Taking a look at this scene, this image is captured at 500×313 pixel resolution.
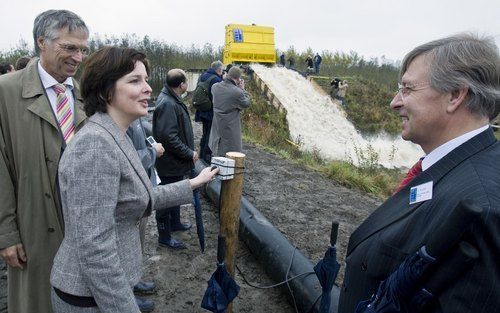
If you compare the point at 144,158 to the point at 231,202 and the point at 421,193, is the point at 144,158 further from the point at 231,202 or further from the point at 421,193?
the point at 421,193

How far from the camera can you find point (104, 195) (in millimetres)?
1365

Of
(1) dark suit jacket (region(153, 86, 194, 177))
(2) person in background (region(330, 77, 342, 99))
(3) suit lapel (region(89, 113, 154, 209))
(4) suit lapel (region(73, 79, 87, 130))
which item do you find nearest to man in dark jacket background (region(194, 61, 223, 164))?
(1) dark suit jacket (region(153, 86, 194, 177))

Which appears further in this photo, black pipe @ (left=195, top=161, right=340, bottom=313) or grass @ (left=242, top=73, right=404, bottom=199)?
grass @ (left=242, top=73, right=404, bottom=199)

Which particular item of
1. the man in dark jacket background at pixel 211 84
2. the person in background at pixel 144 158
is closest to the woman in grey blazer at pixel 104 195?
the person in background at pixel 144 158

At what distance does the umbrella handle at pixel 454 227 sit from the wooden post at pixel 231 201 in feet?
4.66

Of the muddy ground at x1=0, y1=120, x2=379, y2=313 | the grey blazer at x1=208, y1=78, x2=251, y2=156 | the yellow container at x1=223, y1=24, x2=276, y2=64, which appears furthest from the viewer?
the yellow container at x1=223, y1=24, x2=276, y2=64

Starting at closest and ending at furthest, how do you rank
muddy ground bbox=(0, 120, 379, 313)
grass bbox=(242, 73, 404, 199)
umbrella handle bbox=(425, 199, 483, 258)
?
1. umbrella handle bbox=(425, 199, 483, 258)
2. muddy ground bbox=(0, 120, 379, 313)
3. grass bbox=(242, 73, 404, 199)

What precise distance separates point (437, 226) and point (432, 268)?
0.53 feet

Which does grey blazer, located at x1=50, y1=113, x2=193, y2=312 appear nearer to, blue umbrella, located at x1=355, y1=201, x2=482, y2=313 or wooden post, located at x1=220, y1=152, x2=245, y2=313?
wooden post, located at x1=220, y1=152, x2=245, y2=313

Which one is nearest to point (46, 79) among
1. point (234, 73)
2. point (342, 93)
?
point (234, 73)

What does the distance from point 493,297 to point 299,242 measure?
3.50 metres

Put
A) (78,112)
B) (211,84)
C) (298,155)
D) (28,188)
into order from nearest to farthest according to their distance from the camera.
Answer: (28,188) → (78,112) → (211,84) → (298,155)

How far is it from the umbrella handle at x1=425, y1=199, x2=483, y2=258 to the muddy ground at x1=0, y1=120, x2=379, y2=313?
7.98 feet

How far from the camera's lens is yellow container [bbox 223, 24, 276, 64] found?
63.0 ft
